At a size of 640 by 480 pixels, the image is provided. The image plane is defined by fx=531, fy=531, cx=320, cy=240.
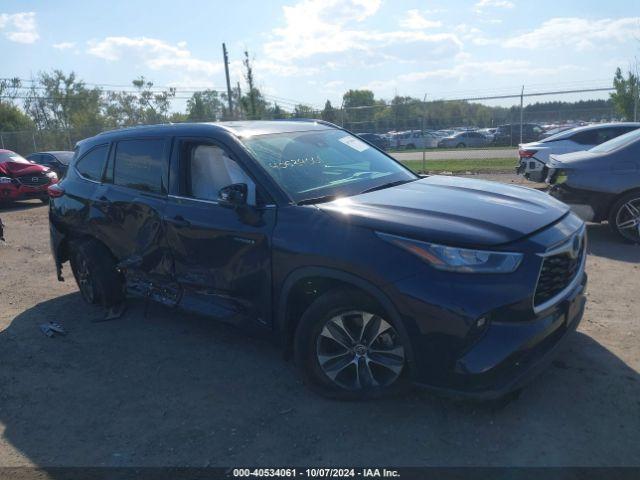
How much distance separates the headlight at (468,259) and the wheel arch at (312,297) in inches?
13.6

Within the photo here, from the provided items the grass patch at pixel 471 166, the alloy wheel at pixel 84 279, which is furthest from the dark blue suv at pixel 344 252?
the grass patch at pixel 471 166

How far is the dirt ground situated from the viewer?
2951 millimetres

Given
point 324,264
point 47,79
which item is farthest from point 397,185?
point 47,79

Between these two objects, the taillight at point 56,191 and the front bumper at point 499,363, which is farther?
the taillight at point 56,191

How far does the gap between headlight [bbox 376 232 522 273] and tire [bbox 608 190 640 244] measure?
15.6 feet

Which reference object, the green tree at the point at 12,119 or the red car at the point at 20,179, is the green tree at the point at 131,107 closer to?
the green tree at the point at 12,119

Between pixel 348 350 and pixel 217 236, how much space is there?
129 cm

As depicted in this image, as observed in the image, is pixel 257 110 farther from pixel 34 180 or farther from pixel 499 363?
pixel 499 363

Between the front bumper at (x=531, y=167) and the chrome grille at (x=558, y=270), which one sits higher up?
the chrome grille at (x=558, y=270)

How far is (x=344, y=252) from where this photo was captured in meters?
3.15

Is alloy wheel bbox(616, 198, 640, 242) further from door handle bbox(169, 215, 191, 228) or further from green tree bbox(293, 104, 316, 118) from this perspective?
green tree bbox(293, 104, 316, 118)

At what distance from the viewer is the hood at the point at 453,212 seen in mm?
3006

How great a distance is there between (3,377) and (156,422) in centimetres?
166

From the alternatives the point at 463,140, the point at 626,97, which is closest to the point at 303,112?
the point at 463,140
